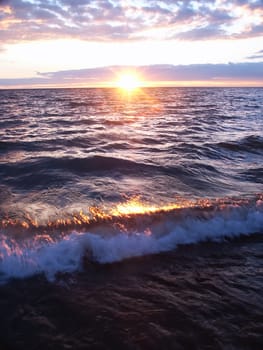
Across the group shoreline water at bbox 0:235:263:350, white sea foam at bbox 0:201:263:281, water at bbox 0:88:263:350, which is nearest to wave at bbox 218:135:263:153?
water at bbox 0:88:263:350

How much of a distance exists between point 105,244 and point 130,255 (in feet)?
1.53

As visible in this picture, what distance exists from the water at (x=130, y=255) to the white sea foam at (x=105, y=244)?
0.02 meters

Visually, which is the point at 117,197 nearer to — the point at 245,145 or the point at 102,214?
the point at 102,214

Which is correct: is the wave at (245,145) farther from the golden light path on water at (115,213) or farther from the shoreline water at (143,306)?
the shoreline water at (143,306)

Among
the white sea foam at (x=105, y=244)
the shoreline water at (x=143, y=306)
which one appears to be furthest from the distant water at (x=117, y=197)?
the shoreline water at (x=143, y=306)

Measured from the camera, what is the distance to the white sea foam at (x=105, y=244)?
508 centimetres

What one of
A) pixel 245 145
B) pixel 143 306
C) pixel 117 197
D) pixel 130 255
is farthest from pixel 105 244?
pixel 245 145

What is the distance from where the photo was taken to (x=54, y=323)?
3.94m

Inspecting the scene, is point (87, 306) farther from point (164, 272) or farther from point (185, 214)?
point (185, 214)

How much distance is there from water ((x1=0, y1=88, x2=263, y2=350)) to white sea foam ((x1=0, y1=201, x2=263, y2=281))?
0.02m

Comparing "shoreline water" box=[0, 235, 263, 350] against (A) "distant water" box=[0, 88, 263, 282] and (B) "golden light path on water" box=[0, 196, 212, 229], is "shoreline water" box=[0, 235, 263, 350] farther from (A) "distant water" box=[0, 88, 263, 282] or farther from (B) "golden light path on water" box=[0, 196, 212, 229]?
(B) "golden light path on water" box=[0, 196, 212, 229]

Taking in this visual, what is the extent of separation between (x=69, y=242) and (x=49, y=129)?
15.1 m

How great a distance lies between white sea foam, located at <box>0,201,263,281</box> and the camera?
5.08 meters

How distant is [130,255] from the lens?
5.56 meters
